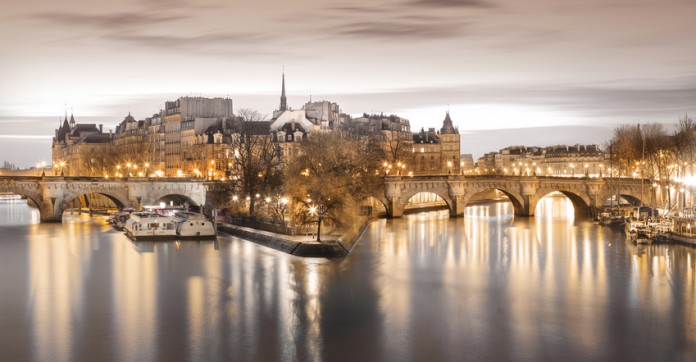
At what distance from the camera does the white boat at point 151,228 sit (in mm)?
60125

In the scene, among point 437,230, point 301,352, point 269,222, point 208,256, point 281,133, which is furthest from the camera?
point 281,133

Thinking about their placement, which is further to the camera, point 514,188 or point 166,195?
point 514,188

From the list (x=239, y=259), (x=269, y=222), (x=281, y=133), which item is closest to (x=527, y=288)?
(x=239, y=259)

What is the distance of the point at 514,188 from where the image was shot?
3265 inches

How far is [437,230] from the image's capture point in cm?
6700

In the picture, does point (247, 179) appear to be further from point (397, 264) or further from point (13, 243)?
point (397, 264)

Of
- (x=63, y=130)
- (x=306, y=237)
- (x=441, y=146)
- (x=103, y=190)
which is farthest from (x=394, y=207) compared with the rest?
(x=63, y=130)

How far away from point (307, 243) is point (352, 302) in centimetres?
1364

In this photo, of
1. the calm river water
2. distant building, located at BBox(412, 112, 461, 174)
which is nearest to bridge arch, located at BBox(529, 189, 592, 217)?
the calm river water

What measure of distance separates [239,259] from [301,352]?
71.5ft

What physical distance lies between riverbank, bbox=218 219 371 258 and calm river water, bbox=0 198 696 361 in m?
0.93

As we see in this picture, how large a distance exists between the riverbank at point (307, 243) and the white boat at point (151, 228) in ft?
18.6

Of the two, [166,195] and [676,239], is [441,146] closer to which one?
[166,195]

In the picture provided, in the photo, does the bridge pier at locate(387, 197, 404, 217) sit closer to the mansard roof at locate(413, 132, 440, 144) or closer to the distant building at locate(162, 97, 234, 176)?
the distant building at locate(162, 97, 234, 176)
